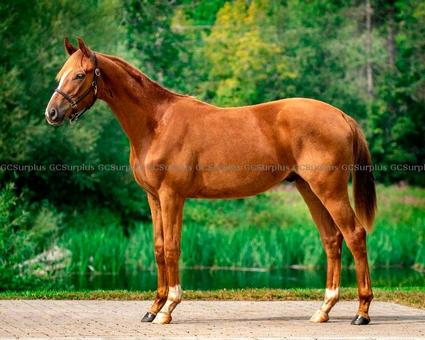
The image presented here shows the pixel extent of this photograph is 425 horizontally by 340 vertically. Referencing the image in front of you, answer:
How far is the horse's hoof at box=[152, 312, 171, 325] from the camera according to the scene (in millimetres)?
8305

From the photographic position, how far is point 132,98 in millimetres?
8672

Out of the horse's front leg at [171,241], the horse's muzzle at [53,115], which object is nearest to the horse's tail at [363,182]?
the horse's front leg at [171,241]

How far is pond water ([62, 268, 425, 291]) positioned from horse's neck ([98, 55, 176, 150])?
6009 millimetres

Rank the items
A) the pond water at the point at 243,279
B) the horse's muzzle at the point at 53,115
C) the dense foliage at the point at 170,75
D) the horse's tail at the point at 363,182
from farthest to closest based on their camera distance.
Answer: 1. the dense foliage at the point at 170,75
2. the pond water at the point at 243,279
3. the horse's tail at the point at 363,182
4. the horse's muzzle at the point at 53,115

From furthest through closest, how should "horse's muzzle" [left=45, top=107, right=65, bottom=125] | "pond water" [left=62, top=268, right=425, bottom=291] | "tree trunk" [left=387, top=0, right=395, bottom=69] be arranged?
"tree trunk" [left=387, top=0, right=395, bottom=69]
"pond water" [left=62, top=268, right=425, bottom=291]
"horse's muzzle" [left=45, top=107, right=65, bottom=125]

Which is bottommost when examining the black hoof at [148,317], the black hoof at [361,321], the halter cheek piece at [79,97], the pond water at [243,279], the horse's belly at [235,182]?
the black hoof at [361,321]

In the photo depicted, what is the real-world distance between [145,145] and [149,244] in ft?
31.8

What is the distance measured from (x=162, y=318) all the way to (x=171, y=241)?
0.69 metres

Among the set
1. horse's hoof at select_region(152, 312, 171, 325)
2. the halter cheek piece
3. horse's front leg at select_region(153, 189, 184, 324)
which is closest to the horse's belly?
horse's front leg at select_region(153, 189, 184, 324)

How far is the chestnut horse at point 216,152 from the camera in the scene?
834 cm

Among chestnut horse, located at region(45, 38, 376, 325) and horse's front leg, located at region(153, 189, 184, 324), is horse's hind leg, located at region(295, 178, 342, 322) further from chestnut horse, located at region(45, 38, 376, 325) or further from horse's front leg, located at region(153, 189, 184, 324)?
horse's front leg, located at region(153, 189, 184, 324)

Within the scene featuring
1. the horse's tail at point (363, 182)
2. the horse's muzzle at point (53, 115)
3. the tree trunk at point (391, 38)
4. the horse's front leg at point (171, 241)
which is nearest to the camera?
the horse's muzzle at point (53, 115)

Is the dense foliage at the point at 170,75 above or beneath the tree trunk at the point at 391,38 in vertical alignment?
beneath

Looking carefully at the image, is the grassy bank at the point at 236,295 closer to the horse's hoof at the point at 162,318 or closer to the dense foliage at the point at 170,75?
the horse's hoof at the point at 162,318
